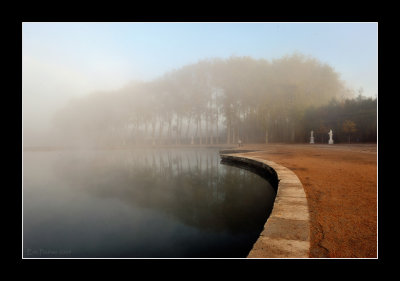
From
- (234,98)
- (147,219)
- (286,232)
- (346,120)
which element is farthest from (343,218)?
(234,98)

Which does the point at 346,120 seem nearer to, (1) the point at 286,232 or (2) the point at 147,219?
(1) the point at 286,232

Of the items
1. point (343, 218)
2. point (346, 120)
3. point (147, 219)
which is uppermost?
point (346, 120)

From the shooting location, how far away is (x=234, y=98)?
27.2 metres

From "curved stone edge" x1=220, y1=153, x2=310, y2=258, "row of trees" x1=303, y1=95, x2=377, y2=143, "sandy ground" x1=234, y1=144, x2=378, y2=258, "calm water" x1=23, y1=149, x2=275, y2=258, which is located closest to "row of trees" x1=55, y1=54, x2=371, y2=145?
"row of trees" x1=303, y1=95, x2=377, y2=143

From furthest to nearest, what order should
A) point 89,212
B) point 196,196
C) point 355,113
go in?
point 355,113
point 196,196
point 89,212

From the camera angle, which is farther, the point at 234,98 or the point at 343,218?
the point at 234,98

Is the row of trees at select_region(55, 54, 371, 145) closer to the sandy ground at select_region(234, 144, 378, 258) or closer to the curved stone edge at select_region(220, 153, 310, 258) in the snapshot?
the sandy ground at select_region(234, 144, 378, 258)

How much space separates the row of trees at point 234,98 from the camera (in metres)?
25.7

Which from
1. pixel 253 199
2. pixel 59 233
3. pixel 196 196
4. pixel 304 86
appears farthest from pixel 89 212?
pixel 304 86

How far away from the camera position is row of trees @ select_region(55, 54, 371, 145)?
2573 cm
